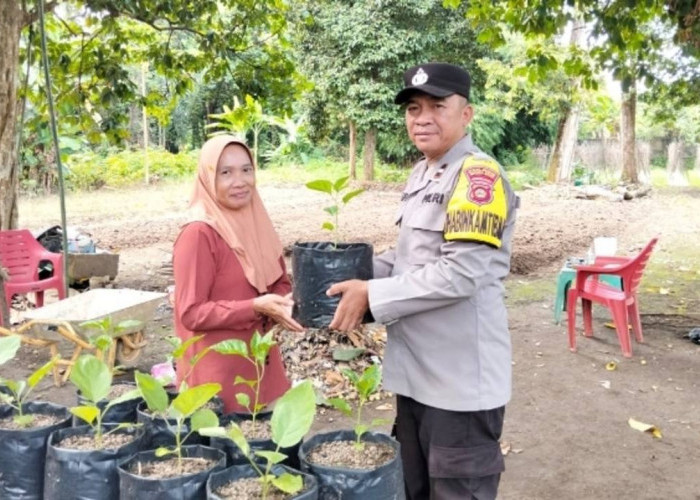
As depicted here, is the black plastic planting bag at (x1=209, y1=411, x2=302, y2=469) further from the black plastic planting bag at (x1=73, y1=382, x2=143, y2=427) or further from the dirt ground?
the dirt ground

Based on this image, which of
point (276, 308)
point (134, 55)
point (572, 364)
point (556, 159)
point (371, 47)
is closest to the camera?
point (276, 308)

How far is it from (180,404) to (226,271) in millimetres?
836

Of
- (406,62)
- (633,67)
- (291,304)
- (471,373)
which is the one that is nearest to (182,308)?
(291,304)

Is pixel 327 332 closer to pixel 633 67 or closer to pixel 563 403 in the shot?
pixel 563 403

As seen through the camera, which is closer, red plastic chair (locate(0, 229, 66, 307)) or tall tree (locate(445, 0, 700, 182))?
tall tree (locate(445, 0, 700, 182))

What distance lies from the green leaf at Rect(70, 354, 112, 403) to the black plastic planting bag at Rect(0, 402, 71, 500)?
187 mm

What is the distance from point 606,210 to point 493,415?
1489 cm

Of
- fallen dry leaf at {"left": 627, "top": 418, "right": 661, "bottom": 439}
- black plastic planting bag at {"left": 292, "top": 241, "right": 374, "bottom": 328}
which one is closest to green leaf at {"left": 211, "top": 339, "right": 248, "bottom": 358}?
black plastic planting bag at {"left": 292, "top": 241, "right": 374, "bottom": 328}

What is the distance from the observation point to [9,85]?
19.3 feet

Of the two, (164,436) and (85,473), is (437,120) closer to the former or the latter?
(164,436)

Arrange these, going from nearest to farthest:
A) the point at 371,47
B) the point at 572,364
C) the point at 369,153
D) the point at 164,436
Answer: the point at 164,436 < the point at 572,364 < the point at 371,47 < the point at 369,153

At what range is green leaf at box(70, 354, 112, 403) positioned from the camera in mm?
1647

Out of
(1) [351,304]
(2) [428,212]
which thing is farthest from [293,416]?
(2) [428,212]

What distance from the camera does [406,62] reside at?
18.7 m
